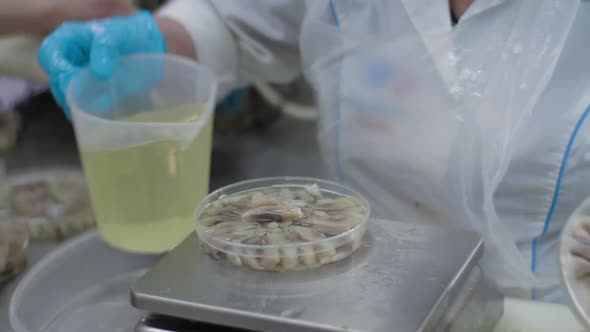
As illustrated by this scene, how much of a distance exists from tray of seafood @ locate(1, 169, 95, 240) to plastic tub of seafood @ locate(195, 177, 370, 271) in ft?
1.64

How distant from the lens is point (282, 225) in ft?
2.31

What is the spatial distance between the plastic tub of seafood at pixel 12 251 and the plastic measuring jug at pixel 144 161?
0.57ft

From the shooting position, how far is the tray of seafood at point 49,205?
117cm

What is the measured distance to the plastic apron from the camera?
0.94 m

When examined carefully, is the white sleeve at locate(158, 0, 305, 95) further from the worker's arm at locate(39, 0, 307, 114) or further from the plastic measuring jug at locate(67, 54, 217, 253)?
the plastic measuring jug at locate(67, 54, 217, 253)

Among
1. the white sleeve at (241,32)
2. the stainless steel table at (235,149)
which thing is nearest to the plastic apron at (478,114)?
the white sleeve at (241,32)

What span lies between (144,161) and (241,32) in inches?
21.4

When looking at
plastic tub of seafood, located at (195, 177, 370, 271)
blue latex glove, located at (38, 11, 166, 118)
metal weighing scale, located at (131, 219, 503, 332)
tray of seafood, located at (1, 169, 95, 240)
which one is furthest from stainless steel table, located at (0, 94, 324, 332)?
metal weighing scale, located at (131, 219, 503, 332)

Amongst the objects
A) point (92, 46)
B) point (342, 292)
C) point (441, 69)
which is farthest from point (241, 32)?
point (342, 292)

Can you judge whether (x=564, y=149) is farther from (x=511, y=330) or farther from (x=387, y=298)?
(x=387, y=298)

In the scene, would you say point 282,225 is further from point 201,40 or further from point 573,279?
point 201,40

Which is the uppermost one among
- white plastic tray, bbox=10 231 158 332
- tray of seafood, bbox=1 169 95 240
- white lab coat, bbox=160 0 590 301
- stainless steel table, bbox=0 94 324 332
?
white lab coat, bbox=160 0 590 301

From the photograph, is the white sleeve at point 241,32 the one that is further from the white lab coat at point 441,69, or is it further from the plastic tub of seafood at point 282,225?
the plastic tub of seafood at point 282,225

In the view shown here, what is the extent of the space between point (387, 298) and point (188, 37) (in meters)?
0.84
